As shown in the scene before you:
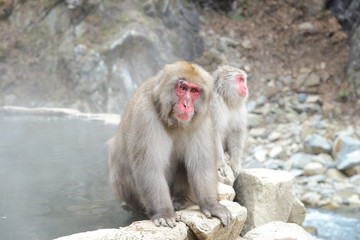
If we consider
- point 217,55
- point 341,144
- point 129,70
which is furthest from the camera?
point 217,55

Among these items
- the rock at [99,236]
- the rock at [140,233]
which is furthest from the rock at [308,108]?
the rock at [99,236]

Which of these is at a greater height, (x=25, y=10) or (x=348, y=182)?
(x=25, y=10)

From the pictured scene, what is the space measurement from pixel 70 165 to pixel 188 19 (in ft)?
31.8

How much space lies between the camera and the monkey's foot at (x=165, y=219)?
2.43 metres

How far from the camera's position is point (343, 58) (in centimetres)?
1219

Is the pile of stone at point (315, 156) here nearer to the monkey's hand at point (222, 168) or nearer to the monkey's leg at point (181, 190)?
the monkey's hand at point (222, 168)

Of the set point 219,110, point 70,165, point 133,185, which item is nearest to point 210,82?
point 133,185

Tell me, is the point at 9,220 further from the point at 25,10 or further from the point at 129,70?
the point at 25,10

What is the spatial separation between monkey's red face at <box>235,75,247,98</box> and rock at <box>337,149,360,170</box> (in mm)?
4322

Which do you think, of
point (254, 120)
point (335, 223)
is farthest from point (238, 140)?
point (254, 120)

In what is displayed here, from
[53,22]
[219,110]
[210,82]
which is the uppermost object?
[53,22]

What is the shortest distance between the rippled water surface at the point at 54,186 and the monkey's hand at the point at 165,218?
0.66 m

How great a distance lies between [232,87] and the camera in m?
4.29

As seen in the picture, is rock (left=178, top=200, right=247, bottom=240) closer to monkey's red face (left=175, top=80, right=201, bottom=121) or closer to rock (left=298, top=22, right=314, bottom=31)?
monkey's red face (left=175, top=80, right=201, bottom=121)
